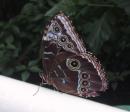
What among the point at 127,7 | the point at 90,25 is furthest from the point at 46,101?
the point at 90,25

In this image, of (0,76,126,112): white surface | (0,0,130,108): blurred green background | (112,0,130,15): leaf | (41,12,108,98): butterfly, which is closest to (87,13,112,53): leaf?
(0,0,130,108): blurred green background

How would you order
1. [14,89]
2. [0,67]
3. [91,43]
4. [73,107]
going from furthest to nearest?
[0,67] → [91,43] → [14,89] → [73,107]

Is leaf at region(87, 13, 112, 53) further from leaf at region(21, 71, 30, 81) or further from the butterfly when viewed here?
the butterfly

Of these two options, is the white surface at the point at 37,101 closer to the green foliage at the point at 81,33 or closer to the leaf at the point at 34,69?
the green foliage at the point at 81,33

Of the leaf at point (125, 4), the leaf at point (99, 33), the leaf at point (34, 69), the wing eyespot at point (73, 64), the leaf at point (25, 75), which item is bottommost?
the wing eyespot at point (73, 64)

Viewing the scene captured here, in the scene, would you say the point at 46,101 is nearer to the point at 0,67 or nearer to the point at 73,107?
the point at 73,107

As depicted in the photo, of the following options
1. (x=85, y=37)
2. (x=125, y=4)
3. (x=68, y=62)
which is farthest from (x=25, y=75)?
(x=68, y=62)

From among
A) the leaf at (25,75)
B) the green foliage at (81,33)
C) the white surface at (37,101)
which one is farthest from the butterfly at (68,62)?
the leaf at (25,75)
